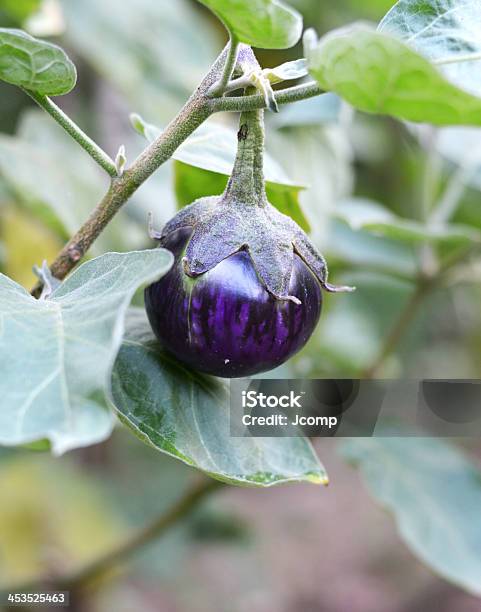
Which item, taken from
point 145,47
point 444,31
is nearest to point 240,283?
point 444,31

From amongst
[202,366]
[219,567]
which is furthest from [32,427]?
[219,567]

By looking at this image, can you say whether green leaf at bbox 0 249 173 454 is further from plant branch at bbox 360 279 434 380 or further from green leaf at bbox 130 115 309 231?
plant branch at bbox 360 279 434 380

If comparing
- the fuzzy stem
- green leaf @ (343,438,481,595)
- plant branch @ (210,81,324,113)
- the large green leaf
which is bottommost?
green leaf @ (343,438,481,595)

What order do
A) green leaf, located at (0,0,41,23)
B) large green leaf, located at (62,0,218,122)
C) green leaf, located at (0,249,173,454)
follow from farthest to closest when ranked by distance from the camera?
large green leaf, located at (62,0,218,122), green leaf, located at (0,0,41,23), green leaf, located at (0,249,173,454)

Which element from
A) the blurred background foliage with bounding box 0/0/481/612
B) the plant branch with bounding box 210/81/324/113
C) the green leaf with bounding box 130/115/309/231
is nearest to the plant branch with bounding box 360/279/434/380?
the blurred background foliage with bounding box 0/0/481/612

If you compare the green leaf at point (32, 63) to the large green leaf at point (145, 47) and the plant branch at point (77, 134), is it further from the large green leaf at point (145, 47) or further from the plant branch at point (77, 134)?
the large green leaf at point (145, 47)

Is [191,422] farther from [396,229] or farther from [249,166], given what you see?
[396,229]

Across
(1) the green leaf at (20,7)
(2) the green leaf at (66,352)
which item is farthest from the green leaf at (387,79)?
(1) the green leaf at (20,7)
